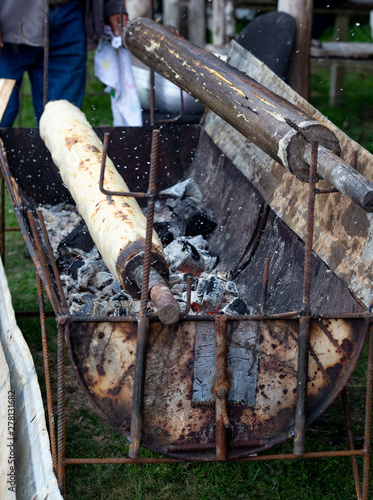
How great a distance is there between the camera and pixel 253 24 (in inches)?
203

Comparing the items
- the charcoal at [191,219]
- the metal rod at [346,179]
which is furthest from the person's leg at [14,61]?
the metal rod at [346,179]

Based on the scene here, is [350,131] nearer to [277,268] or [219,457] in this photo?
[277,268]

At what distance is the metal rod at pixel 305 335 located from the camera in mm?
1939

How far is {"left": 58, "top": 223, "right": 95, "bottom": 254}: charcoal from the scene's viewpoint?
137 inches

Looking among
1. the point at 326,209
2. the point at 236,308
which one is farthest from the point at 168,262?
the point at 326,209

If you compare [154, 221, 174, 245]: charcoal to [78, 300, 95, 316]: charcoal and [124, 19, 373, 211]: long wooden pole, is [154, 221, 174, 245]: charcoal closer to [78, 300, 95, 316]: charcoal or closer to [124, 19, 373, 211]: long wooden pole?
[124, 19, 373, 211]: long wooden pole

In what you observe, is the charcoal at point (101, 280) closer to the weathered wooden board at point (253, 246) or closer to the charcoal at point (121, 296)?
the charcoal at point (121, 296)

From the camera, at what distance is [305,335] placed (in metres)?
1.98

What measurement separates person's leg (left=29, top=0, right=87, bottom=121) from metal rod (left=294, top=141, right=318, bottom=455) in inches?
126

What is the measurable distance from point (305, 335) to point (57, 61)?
348 cm

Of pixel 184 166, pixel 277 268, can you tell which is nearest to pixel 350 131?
pixel 184 166

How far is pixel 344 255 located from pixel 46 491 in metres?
1.30

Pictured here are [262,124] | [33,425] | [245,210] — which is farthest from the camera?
[245,210]

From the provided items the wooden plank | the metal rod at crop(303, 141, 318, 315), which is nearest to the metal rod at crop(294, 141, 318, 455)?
the metal rod at crop(303, 141, 318, 315)
